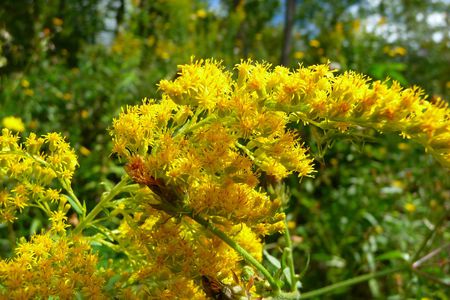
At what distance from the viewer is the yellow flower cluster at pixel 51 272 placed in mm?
1327

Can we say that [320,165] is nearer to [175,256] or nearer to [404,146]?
[404,146]

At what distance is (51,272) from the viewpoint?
1.36 meters

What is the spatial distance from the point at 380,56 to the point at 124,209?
19.0 feet

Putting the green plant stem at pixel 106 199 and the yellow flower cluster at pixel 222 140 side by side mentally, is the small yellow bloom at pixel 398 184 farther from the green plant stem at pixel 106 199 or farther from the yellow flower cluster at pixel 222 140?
the green plant stem at pixel 106 199

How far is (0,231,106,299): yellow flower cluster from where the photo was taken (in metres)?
1.33

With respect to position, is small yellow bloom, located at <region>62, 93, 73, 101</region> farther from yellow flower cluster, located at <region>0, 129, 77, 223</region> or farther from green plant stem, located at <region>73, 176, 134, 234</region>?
green plant stem, located at <region>73, 176, 134, 234</region>

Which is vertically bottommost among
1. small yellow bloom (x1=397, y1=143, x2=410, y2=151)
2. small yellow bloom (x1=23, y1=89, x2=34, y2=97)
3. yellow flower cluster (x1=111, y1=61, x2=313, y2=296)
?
small yellow bloom (x1=397, y1=143, x2=410, y2=151)

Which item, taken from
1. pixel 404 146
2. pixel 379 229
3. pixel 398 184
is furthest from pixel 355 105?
pixel 404 146

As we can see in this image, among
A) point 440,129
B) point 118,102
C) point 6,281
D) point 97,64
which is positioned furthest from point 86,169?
point 440,129

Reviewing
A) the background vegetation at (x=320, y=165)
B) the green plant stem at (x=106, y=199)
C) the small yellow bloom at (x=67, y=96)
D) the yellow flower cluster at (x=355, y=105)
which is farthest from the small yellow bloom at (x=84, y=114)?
the yellow flower cluster at (x=355, y=105)

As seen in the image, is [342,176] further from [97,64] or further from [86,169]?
[97,64]

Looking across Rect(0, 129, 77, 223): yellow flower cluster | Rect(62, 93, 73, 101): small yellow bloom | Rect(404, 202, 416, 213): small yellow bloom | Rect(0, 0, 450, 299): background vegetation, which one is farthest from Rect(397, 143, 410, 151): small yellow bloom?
Rect(0, 129, 77, 223): yellow flower cluster

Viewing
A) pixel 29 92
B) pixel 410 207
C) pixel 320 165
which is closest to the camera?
pixel 320 165

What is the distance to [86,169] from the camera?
360cm
